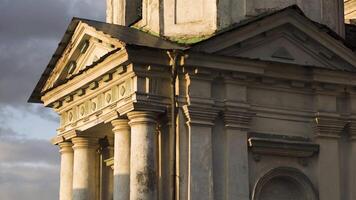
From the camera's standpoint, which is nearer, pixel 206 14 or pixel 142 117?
pixel 142 117

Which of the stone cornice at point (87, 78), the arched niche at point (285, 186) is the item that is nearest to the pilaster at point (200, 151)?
the arched niche at point (285, 186)

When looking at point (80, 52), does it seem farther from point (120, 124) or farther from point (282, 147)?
point (282, 147)

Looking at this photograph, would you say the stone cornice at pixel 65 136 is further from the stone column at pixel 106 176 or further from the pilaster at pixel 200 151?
the pilaster at pixel 200 151

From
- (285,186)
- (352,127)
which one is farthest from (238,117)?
(352,127)

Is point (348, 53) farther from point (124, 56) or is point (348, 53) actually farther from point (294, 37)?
point (124, 56)

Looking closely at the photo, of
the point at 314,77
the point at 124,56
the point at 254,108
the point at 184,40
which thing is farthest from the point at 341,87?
the point at 124,56

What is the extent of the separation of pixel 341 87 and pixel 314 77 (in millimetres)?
748

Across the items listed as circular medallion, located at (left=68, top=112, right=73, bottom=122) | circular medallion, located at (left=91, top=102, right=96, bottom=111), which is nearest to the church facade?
circular medallion, located at (left=91, top=102, right=96, bottom=111)

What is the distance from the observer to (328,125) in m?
19.7

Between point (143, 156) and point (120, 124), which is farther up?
point (120, 124)

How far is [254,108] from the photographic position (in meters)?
19.2

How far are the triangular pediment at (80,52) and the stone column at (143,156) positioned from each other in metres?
1.62

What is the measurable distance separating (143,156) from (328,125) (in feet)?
13.8

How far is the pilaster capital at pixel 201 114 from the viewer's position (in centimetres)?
1847
